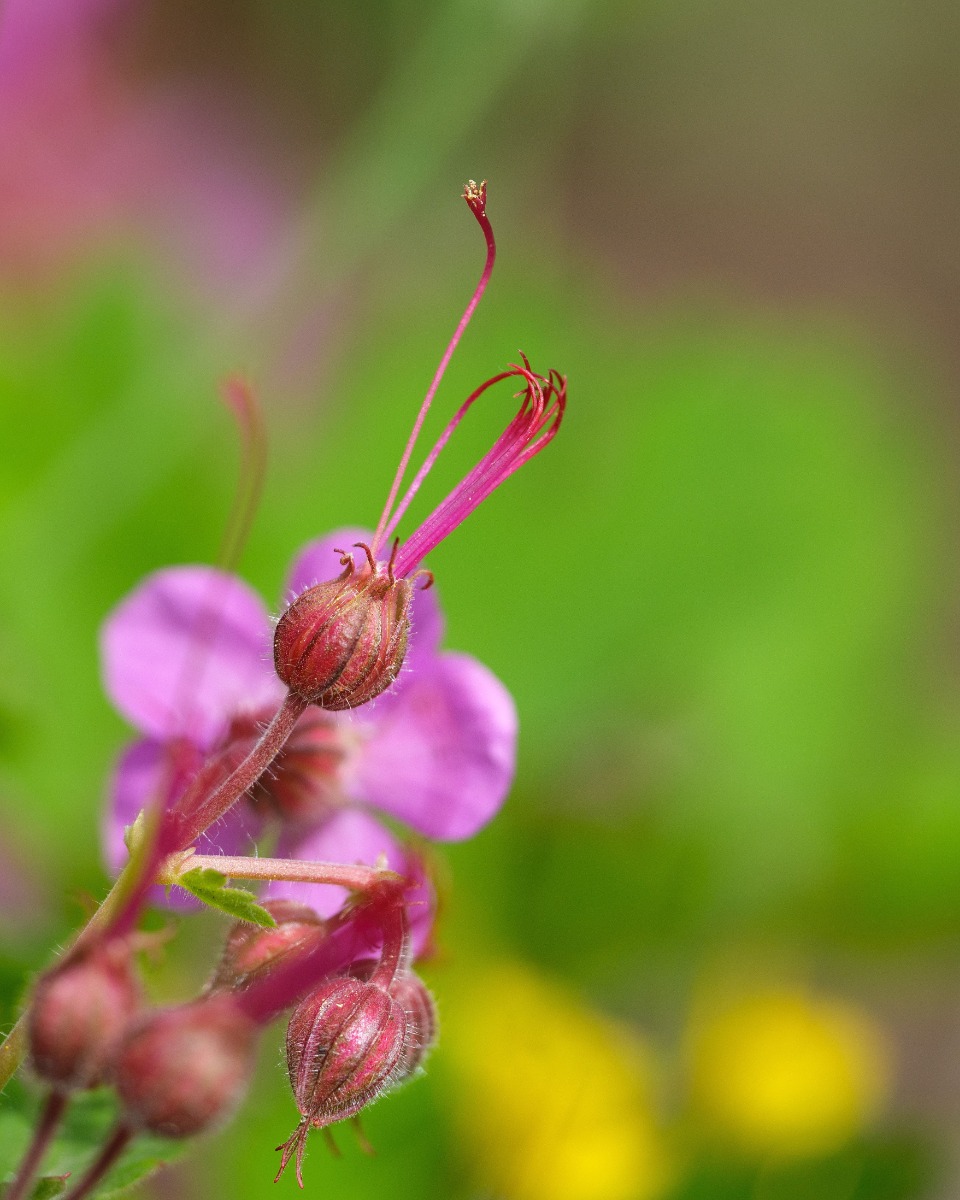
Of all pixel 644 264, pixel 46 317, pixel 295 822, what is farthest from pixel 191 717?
pixel 644 264

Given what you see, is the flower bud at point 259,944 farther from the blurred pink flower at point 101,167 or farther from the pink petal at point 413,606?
the blurred pink flower at point 101,167

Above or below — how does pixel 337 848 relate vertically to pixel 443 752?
below

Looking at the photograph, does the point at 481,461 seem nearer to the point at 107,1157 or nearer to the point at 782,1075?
the point at 107,1157

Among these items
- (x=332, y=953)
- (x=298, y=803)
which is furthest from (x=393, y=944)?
(x=298, y=803)

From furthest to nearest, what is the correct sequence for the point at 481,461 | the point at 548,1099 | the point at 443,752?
the point at 548,1099, the point at 443,752, the point at 481,461

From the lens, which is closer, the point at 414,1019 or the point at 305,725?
the point at 414,1019

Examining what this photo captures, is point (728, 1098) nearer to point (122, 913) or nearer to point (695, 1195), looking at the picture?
point (695, 1195)

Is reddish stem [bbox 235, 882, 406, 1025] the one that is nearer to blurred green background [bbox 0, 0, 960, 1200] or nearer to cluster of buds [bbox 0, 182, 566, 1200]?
cluster of buds [bbox 0, 182, 566, 1200]

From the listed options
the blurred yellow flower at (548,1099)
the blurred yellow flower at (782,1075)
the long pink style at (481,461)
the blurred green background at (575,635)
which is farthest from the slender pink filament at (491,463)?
the blurred yellow flower at (782,1075)
